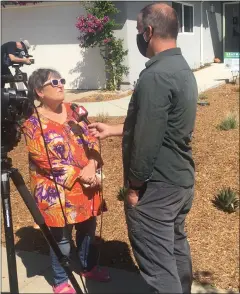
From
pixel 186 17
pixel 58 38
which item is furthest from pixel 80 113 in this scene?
pixel 186 17

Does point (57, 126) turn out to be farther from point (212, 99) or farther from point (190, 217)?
point (212, 99)

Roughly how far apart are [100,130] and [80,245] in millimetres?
1008

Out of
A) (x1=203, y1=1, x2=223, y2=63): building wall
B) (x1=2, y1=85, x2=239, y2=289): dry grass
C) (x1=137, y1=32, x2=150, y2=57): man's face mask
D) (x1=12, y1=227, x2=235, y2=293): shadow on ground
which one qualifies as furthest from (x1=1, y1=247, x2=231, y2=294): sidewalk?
(x1=203, y1=1, x2=223, y2=63): building wall

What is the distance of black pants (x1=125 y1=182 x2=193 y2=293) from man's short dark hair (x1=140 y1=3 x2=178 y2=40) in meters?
0.82

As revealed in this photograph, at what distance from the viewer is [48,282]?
11.3ft

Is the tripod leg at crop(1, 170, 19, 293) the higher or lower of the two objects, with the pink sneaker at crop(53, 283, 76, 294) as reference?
higher

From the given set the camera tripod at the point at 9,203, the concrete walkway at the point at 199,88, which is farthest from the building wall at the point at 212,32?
the camera tripod at the point at 9,203

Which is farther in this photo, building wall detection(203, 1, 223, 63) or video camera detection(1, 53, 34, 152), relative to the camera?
building wall detection(203, 1, 223, 63)

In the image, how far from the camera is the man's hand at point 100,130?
269cm

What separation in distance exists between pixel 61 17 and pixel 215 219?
1027 centimetres

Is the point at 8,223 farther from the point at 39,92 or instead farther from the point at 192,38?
the point at 192,38

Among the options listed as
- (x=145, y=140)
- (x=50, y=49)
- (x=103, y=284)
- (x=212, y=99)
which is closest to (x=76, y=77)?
(x=50, y=49)

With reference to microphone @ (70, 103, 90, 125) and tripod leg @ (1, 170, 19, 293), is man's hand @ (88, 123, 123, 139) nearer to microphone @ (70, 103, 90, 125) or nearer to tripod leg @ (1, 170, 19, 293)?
microphone @ (70, 103, 90, 125)

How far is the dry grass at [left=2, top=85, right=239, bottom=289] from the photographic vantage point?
142 inches
